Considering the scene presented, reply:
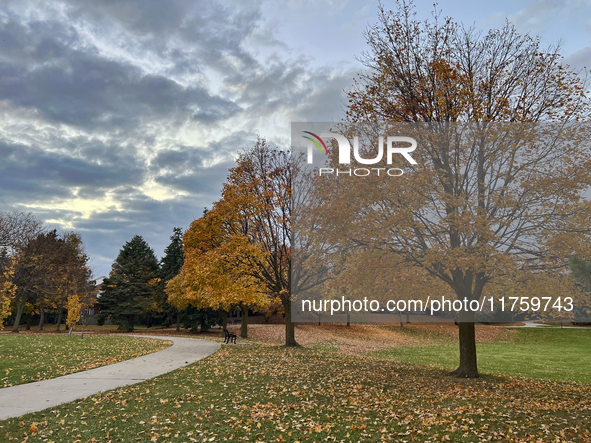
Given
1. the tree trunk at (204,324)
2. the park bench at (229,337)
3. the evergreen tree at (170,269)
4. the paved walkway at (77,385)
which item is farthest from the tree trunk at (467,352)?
the evergreen tree at (170,269)

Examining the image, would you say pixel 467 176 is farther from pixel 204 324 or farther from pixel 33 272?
pixel 33 272

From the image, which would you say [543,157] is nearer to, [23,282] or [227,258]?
[227,258]

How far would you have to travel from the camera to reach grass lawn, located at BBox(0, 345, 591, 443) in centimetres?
629

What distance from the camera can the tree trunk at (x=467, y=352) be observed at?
12.4m

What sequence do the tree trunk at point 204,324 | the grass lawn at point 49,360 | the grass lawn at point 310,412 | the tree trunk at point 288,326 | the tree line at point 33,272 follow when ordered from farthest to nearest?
the tree trunk at point 204,324, the tree line at point 33,272, the tree trunk at point 288,326, the grass lawn at point 49,360, the grass lawn at point 310,412

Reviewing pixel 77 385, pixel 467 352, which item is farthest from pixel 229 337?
pixel 467 352

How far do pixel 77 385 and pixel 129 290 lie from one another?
35.6 metres

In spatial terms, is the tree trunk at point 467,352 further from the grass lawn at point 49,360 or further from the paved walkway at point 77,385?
the grass lawn at point 49,360

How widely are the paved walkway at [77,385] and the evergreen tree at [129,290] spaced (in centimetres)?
3017

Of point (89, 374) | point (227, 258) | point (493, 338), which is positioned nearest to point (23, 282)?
point (227, 258)

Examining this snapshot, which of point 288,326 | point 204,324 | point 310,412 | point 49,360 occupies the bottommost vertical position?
point 204,324

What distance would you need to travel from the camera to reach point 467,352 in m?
12.5

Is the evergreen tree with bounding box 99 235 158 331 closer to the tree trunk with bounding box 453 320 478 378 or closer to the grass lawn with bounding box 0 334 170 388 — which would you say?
the grass lawn with bounding box 0 334 170 388

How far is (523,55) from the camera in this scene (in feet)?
40.1
